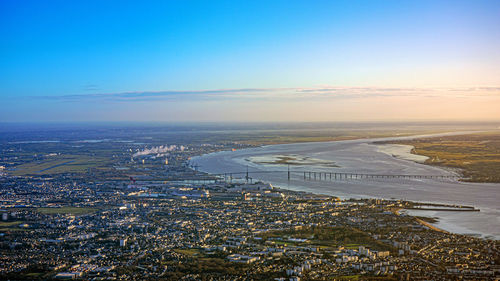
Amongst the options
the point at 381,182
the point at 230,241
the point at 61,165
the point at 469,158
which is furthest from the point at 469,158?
the point at 61,165

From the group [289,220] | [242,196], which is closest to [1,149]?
[242,196]

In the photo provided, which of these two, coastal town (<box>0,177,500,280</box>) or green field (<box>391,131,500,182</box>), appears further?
green field (<box>391,131,500,182</box>)

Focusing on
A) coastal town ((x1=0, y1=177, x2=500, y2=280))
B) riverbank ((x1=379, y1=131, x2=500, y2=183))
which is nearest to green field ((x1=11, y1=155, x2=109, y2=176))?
coastal town ((x1=0, y1=177, x2=500, y2=280))

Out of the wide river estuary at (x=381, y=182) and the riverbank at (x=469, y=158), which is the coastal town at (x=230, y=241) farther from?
the riverbank at (x=469, y=158)

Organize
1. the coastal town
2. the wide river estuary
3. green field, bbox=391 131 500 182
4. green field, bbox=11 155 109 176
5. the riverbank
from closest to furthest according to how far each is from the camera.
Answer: the coastal town < the wide river estuary < the riverbank < green field, bbox=391 131 500 182 < green field, bbox=11 155 109 176

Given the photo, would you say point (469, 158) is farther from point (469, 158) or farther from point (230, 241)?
point (230, 241)

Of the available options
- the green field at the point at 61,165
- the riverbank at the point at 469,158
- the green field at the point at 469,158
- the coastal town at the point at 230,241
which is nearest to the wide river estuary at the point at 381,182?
the riverbank at the point at 469,158

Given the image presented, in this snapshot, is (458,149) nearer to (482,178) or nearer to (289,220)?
(482,178)

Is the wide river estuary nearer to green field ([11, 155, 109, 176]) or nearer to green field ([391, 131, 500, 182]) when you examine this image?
green field ([391, 131, 500, 182])
